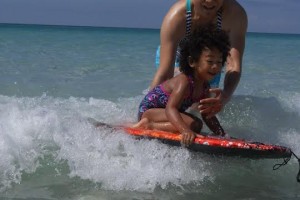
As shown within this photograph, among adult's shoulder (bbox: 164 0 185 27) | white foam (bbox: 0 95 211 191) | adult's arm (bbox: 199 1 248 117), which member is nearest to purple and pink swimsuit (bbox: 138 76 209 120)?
adult's arm (bbox: 199 1 248 117)

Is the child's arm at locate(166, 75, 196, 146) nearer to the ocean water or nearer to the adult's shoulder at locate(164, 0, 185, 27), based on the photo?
the ocean water

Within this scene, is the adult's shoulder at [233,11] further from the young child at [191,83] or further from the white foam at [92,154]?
the white foam at [92,154]

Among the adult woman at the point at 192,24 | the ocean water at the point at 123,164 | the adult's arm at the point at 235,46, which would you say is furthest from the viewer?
the adult woman at the point at 192,24

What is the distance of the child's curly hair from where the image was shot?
3.43m

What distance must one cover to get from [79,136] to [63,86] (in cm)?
411

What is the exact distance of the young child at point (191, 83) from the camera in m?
3.43

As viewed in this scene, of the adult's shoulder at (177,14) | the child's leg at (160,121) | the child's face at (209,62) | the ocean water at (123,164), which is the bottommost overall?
the ocean water at (123,164)

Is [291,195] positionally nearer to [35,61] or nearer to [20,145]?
[20,145]

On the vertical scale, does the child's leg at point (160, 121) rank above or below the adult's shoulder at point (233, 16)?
below

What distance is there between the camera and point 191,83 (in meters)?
3.56

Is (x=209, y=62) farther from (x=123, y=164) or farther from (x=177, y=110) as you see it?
(x=123, y=164)

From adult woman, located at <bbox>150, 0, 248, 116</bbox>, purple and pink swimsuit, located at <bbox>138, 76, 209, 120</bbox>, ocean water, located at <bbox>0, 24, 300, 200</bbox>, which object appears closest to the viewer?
ocean water, located at <bbox>0, 24, 300, 200</bbox>

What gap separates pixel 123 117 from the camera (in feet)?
15.3

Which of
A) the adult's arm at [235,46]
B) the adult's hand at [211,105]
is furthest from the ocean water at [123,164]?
the adult's arm at [235,46]
